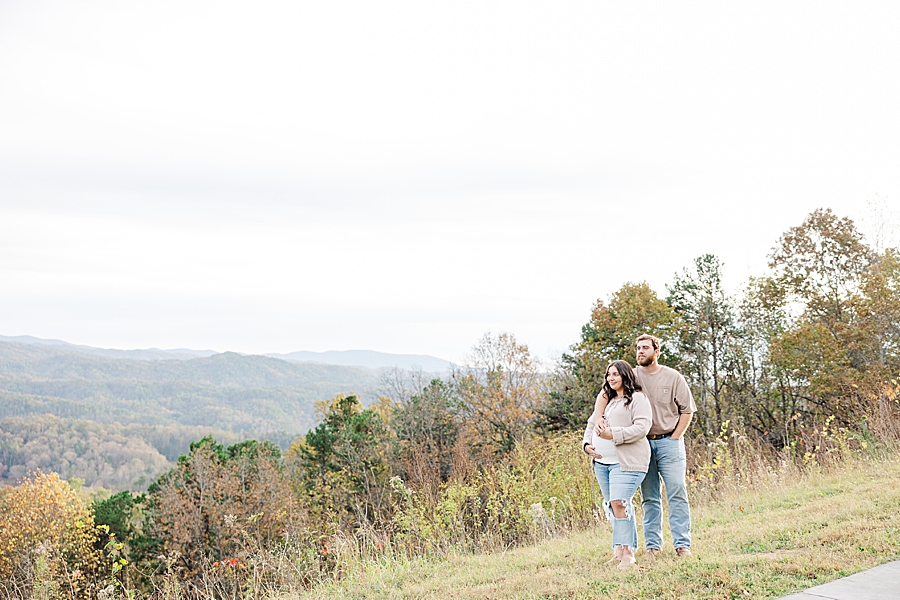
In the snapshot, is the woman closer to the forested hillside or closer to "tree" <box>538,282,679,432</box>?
"tree" <box>538,282,679,432</box>

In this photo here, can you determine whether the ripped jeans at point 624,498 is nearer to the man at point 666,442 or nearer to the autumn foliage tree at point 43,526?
the man at point 666,442

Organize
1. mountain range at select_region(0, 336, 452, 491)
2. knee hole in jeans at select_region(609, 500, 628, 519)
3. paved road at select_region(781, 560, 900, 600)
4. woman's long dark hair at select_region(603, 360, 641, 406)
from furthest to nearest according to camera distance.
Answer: mountain range at select_region(0, 336, 452, 491)
woman's long dark hair at select_region(603, 360, 641, 406)
knee hole in jeans at select_region(609, 500, 628, 519)
paved road at select_region(781, 560, 900, 600)

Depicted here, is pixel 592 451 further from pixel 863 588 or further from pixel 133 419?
pixel 133 419

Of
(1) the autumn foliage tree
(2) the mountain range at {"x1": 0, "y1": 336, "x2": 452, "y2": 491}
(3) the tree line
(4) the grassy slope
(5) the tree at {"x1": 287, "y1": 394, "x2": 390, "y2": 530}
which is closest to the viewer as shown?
(4) the grassy slope

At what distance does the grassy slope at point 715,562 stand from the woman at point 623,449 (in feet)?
0.76

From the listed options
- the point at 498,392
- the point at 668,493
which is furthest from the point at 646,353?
the point at 498,392

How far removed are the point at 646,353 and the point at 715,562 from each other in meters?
1.48

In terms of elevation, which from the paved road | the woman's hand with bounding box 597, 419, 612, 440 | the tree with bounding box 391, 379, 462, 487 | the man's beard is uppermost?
the man's beard

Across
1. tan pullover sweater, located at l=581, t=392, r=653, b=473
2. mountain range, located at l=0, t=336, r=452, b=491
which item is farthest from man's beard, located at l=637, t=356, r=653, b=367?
mountain range, located at l=0, t=336, r=452, b=491

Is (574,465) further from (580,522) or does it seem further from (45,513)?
(45,513)

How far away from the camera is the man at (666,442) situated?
4.99 metres

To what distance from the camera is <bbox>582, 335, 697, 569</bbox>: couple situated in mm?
Result: 4828

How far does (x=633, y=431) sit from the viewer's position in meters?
4.79

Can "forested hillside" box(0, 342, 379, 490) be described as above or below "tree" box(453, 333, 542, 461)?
below
